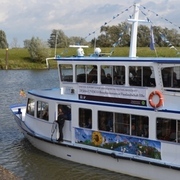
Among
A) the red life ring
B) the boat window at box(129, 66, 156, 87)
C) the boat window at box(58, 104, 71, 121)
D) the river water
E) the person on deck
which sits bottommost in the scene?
the river water

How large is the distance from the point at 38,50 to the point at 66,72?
227 ft

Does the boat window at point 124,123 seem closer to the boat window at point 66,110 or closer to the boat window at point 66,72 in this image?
the boat window at point 66,110

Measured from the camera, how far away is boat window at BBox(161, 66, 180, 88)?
12.9m

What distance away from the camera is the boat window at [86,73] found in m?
14.8

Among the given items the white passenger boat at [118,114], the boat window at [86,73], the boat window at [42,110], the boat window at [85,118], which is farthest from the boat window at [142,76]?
the boat window at [42,110]

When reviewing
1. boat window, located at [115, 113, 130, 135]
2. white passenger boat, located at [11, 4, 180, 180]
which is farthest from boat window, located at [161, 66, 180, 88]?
boat window, located at [115, 113, 130, 135]

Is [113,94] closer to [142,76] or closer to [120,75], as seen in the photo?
[120,75]

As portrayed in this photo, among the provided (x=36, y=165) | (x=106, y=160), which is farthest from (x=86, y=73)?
(x=36, y=165)

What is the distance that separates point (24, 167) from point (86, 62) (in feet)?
15.9

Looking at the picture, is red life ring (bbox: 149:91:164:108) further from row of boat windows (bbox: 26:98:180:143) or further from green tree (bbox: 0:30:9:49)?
green tree (bbox: 0:30:9:49)

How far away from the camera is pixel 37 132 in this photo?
17016 mm

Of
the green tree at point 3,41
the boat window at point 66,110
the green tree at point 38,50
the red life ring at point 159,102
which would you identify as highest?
the green tree at point 3,41

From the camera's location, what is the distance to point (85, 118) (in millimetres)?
14891

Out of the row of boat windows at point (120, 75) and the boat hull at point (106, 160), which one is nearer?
the boat hull at point (106, 160)
